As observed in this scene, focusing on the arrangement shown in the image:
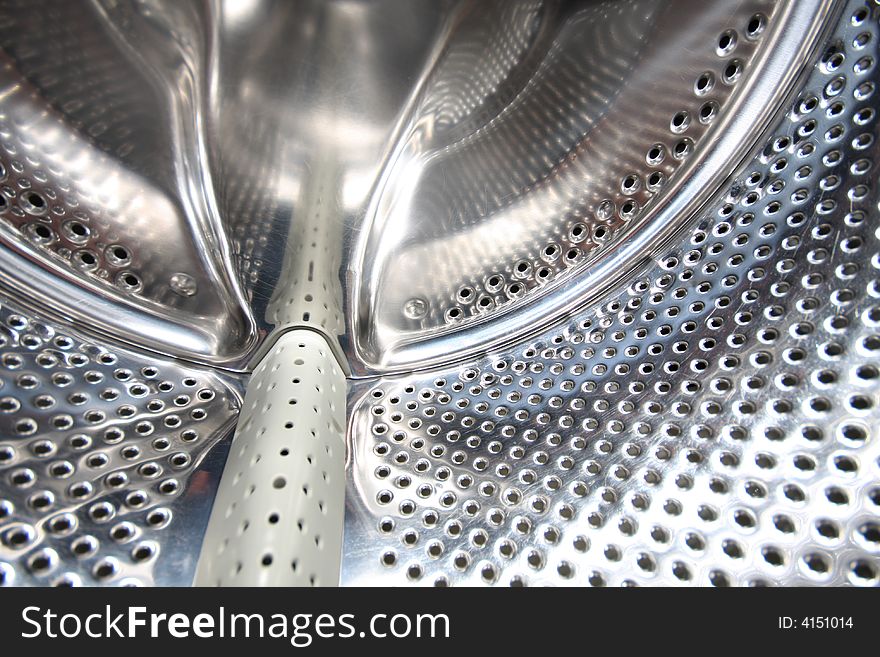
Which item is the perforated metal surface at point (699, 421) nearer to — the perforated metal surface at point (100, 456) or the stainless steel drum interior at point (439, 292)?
the stainless steel drum interior at point (439, 292)

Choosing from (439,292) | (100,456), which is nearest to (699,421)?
(439,292)

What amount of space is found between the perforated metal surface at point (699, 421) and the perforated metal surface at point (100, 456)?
0.14 meters

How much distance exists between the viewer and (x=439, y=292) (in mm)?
696

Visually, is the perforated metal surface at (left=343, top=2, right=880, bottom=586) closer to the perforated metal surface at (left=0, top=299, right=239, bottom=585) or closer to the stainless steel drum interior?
the stainless steel drum interior

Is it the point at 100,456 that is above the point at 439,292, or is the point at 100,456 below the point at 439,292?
below

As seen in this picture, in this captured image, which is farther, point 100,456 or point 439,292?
point 439,292

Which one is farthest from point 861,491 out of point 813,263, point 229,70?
point 229,70

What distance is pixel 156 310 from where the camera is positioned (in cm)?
62

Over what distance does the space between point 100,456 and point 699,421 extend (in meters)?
0.55

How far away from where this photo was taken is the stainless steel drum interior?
1.43ft

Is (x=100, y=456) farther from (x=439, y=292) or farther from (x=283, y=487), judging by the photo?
(x=439, y=292)

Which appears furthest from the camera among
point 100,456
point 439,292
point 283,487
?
point 439,292

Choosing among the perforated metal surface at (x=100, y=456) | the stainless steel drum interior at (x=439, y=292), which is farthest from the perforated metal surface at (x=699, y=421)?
the perforated metal surface at (x=100, y=456)

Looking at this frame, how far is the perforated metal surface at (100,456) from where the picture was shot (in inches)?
16.3
